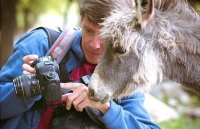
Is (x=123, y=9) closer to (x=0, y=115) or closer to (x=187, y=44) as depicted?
(x=187, y=44)

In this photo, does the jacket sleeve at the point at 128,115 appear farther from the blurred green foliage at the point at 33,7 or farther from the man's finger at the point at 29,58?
the blurred green foliage at the point at 33,7

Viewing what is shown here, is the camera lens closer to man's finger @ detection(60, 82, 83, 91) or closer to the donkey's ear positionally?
man's finger @ detection(60, 82, 83, 91)

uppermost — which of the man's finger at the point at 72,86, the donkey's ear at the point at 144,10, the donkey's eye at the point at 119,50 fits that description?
the donkey's ear at the point at 144,10

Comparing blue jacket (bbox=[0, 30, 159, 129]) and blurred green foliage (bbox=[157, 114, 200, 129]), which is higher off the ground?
blue jacket (bbox=[0, 30, 159, 129])

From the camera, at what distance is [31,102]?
8.62ft

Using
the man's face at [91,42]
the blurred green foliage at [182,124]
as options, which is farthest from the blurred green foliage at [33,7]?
the man's face at [91,42]

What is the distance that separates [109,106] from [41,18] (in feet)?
75.0

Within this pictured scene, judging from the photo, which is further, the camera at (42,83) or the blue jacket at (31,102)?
the blue jacket at (31,102)

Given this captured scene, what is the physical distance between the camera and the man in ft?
8.46

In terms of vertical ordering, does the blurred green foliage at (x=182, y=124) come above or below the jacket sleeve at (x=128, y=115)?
below

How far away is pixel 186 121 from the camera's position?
7.41m

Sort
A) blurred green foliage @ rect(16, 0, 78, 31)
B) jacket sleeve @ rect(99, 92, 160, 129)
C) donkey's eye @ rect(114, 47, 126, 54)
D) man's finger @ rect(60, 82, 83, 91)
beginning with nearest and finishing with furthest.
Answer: donkey's eye @ rect(114, 47, 126, 54) → man's finger @ rect(60, 82, 83, 91) → jacket sleeve @ rect(99, 92, 160, 129) → blurred green foliage @ rect(16, 0, 78, 31)

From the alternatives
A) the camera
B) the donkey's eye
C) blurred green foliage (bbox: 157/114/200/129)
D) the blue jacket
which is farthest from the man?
blurred green foliage (bbox: 157/114/200/129)

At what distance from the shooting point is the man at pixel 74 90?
2.58 m
